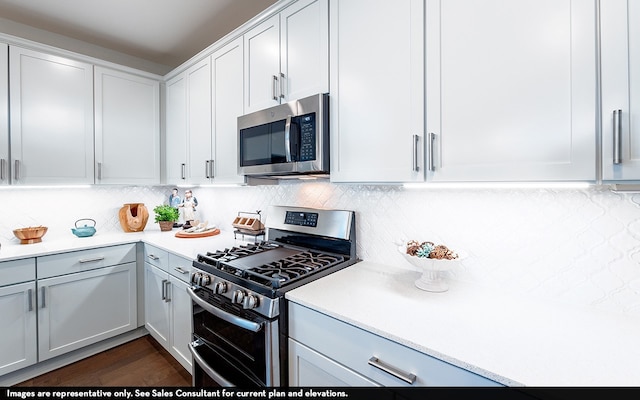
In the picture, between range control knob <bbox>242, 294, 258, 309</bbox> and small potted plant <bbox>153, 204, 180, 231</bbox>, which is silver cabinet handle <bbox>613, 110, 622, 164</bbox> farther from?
small potted plant <bbox>153, 204, 180, 231</bbox>

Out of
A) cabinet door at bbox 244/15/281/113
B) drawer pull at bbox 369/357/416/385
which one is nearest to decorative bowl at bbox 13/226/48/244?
cabinet door at bbox 244/15/281/113

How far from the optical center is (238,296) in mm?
1340

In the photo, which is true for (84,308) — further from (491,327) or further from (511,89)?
(511,89)

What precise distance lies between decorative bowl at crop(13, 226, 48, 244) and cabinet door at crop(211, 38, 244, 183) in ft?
4.99

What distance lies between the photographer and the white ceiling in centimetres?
214

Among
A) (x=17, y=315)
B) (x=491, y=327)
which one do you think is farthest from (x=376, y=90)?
(x=17, y=315)

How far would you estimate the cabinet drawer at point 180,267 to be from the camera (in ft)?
6.26

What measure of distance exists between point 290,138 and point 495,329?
1.18 meters

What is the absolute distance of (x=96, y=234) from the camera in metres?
2.69

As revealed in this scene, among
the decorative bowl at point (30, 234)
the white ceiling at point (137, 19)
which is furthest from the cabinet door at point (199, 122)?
the decorative bowl at point (30, 234)

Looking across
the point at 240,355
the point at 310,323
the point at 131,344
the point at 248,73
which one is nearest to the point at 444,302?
the point at 310,323

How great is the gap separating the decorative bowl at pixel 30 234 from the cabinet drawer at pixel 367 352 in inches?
95.1

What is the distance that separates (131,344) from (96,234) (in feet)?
3.41

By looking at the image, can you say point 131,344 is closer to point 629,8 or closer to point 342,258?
point 342,258
